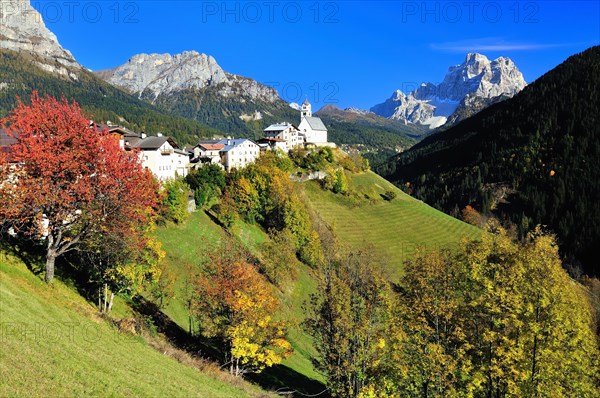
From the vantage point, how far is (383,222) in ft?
406

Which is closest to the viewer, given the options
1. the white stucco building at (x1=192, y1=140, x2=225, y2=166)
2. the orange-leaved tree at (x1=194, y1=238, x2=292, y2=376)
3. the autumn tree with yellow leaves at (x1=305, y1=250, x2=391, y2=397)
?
the autumn tree with yellow leaves at (x1=305, y1=250, x2=391, y2=397)

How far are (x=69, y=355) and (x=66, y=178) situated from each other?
49.9ft

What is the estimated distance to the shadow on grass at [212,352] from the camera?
134ft

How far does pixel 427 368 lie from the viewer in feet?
98.5

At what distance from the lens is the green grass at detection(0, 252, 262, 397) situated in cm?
1788

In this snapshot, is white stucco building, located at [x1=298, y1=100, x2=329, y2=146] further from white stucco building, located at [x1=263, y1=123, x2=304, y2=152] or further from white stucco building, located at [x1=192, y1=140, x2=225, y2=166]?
white stucco building, located at [x1=192, y1=140, x2=225, y2=166]

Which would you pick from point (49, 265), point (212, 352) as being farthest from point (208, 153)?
point (49, 265)

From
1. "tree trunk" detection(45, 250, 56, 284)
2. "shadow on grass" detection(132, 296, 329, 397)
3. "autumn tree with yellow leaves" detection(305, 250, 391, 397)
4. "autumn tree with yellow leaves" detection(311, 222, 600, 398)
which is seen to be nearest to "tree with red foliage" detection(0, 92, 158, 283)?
"tree trunk" detection(45, 250, 56, 284)

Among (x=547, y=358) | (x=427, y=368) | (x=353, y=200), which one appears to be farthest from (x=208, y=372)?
(x=353, y=200)

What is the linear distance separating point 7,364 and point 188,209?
62165 mm

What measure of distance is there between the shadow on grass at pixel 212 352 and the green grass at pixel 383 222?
52314 mm

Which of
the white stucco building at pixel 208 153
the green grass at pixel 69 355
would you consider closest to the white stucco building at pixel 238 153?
the white stucco building at pixel 208 153

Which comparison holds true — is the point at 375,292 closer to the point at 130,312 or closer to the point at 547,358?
the point at 547,358

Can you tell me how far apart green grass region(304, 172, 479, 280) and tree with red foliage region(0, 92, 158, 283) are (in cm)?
7335
